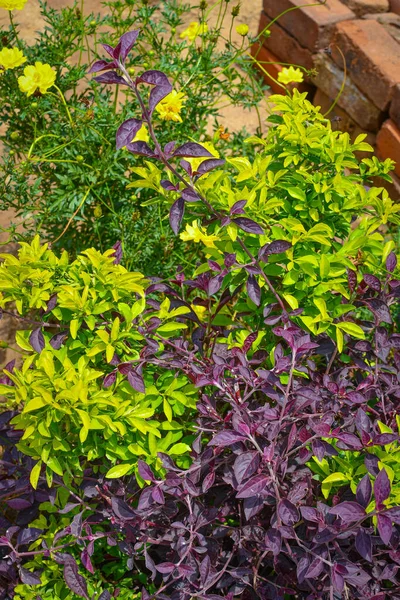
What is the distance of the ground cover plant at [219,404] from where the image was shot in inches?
53.4

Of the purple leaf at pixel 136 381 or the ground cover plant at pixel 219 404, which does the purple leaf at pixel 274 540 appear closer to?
the ground cover plant at pixel 219 404

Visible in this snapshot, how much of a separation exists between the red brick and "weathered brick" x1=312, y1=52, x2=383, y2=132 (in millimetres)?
111

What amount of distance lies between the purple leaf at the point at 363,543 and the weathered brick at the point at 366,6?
11.9 ft

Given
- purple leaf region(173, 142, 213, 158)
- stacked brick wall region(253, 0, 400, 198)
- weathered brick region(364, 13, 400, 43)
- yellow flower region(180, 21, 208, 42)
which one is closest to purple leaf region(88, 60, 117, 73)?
purple leaf region(173, 142, 213, 158)

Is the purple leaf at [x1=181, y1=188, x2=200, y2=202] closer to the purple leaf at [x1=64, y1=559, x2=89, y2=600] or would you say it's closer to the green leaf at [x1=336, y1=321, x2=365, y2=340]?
the green leaf at [x1=336, y1=321, x2=365, y2=340]

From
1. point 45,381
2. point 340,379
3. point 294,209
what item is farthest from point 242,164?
point 45,381

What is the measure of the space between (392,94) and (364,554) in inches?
105

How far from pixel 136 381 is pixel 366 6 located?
3564 mm

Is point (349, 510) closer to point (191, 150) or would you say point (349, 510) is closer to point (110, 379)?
point (110, 379)

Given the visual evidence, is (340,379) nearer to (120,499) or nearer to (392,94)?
(120,499)

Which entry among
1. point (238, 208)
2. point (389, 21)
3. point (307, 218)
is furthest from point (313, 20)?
point (238, 208)

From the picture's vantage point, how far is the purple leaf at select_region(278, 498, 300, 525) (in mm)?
1284

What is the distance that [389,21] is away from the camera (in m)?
3.87

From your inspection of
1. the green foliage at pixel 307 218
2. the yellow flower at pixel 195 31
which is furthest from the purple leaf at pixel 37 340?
the yellow flower at pixel 195 31
